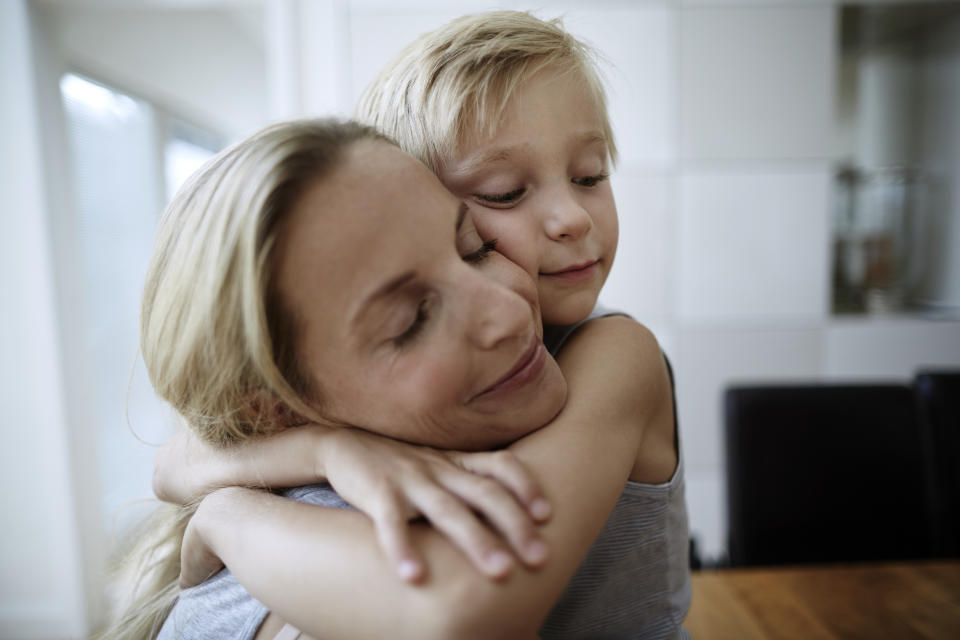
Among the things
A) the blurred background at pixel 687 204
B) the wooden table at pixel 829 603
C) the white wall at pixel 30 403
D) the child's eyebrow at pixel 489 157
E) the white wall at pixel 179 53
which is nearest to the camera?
the child's eyebrow at pixel 489 157

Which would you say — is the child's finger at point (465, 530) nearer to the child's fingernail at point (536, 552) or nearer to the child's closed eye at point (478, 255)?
the child's fingernail at point (536, 552)

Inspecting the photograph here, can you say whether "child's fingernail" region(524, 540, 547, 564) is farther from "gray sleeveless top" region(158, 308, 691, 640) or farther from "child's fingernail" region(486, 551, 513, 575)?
"gray sleeveless top" region(158, 308, 691, 640)

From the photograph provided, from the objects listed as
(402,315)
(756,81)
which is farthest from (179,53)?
(402,315)

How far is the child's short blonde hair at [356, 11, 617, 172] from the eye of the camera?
66cm

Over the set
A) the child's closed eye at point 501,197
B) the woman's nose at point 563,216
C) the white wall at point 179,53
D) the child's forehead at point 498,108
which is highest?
the white wall at point 179,53

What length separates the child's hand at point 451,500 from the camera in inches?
15.7

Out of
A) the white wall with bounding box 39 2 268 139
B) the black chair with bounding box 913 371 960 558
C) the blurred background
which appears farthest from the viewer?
the white wall with bounding box 39 2 268 139

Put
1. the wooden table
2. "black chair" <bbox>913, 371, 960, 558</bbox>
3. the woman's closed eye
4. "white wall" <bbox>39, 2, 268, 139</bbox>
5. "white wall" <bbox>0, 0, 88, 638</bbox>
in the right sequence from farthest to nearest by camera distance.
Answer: "white wall" <bbox>39, 2, 268, 139</bbox> → "white wall" <bbox>0, 0, 88, 638</bbox> → "black chair" <bbox>913, 371, 960, 558</bbox> → the wooden table → the woman's closed eye

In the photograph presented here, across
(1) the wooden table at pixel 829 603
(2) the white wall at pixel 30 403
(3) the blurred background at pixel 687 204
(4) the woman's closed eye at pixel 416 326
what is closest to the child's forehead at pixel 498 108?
(4) the woman's closed eye at pixel 416 326

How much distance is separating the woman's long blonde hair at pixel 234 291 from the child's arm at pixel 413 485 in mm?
40

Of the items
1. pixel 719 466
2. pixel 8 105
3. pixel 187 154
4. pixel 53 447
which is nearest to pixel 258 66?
pixel 187 154

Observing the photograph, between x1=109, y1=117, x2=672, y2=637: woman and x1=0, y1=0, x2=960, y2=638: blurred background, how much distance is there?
6.65 feet

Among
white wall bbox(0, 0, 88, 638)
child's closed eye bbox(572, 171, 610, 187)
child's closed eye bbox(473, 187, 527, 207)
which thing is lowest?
white wall bbox(0, 0, 88, 638)

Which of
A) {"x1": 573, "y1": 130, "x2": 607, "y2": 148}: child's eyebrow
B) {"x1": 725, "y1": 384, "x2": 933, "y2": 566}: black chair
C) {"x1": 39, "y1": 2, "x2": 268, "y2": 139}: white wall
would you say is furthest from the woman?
{"x1": 39, "y1": 2, "x2": 268, "y2": 139}: white wall
